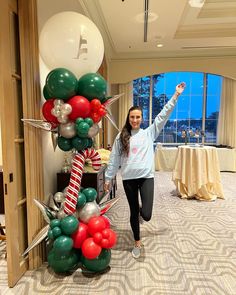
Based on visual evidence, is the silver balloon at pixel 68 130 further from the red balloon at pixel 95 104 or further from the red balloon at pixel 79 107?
the red balloon at pixel 95 104

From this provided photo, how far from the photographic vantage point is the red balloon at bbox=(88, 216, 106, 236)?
77.1 inches

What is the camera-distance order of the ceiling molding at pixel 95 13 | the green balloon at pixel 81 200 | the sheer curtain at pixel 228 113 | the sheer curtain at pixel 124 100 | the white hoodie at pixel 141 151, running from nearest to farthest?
the green balloon at pixel 81 200
the white hoodie at pixel 141 151
the ceiling molding at pixel 95 13
the sheer curtain at pixel 228 113
the sheer curtain at pixel 124 100

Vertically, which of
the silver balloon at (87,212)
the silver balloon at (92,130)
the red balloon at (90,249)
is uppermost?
the silver balloon at (92,130)

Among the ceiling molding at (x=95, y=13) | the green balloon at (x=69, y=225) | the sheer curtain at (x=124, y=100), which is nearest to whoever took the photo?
the green balloon at (x=69, y=225)

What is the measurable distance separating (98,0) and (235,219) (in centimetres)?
379

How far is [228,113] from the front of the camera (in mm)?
6812

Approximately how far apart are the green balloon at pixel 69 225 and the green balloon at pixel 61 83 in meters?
0.97

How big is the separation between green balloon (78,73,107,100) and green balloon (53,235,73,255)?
115 centimetres

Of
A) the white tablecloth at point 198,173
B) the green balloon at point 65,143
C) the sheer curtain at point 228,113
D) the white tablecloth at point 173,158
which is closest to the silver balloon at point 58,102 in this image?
the green balloon at point 65,143

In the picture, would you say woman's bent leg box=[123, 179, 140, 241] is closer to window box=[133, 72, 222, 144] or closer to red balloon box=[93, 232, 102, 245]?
red balloon box=[93, 232, 102, 245]

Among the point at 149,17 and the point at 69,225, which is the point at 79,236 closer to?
the point at 69,225

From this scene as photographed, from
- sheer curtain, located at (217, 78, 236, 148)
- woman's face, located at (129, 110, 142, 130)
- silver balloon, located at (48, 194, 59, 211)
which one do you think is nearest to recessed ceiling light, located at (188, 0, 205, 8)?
woman's face, located at (129, 110, 142, 130)

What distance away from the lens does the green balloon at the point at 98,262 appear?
1.99 metres

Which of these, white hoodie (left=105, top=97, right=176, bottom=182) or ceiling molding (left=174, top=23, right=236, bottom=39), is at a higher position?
ceiling molding (left=174, top=23, right=236, bottom=39)
